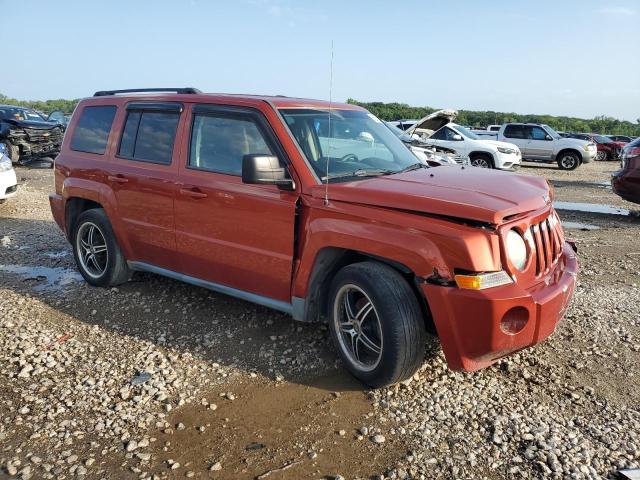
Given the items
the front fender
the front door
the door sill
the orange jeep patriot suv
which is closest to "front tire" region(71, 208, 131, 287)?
the orange jeep patriot suv

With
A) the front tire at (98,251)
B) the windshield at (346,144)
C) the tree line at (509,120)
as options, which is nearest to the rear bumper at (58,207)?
the front tire at (98,251)

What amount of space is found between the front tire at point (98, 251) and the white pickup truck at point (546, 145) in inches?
759

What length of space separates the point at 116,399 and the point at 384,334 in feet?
5.84

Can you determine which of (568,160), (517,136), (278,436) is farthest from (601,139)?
(278,436)

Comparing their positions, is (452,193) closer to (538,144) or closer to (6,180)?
(6,180)

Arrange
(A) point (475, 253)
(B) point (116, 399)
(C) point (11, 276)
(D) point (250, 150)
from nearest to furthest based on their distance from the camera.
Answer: (A) point (475, 253) < (B) point (116, 399) < (D) point (250, 150) < (C) point (11, 276)

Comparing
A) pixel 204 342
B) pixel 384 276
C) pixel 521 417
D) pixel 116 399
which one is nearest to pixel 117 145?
pixel 204 342

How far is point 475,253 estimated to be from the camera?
310 centimetres

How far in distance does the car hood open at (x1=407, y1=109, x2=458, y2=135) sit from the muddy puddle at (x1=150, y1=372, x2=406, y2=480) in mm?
9409

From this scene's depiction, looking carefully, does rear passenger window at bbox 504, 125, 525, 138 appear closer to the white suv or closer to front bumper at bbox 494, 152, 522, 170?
front bumper at bbox 494, 152, 522, 170

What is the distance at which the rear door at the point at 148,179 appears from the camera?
475cm

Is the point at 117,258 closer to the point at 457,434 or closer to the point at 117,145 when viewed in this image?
the point at 117,145

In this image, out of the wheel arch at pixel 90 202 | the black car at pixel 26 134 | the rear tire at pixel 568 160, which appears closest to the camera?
the wheel arch at pixel 90 202

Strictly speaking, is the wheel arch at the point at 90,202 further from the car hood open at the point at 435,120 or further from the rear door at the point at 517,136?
the rear door at the point at 517,136
